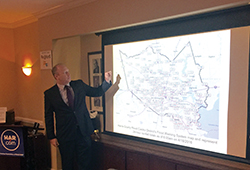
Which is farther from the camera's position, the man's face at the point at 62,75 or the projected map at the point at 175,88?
the man's face at the point at 62,75

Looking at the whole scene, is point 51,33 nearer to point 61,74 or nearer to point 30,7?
point 30,7

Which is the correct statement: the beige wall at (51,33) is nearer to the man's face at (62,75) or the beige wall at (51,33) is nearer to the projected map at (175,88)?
the projected map at (175,88)

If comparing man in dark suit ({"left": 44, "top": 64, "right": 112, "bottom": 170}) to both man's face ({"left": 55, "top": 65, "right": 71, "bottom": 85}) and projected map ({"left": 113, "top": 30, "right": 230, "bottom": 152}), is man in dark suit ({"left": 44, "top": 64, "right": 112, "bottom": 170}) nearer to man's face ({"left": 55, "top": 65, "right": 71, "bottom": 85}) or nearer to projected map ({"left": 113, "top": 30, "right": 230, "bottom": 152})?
man's face ({"left": 55, "top": 65, "right": 71, "bottom": 85})

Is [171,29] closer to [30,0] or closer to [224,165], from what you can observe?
[224,165]

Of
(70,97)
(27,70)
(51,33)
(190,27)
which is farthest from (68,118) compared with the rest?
(27,70)

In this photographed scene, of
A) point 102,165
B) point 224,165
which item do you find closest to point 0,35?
point 102,165

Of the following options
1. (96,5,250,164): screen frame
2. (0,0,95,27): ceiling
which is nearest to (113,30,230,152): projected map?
(96,5,250,164): screen frame

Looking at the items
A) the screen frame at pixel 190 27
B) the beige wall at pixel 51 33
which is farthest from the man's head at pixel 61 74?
the screen frame at pixel 190 27
